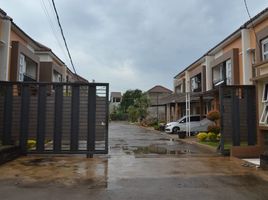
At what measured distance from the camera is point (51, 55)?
27406 millimetres

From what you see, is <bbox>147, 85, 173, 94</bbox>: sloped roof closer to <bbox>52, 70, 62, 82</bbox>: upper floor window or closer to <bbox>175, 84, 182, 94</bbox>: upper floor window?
<bbox>175, 84, 182, 94</bbox>: upper floor window

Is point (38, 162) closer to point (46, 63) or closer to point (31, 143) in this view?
point (31, 143)

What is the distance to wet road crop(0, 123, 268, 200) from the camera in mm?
6297

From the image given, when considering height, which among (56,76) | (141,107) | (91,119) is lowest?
(91,119)

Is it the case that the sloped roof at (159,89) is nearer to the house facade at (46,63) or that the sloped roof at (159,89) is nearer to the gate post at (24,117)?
the house facade at (46,63)

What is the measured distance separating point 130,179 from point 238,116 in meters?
6.45

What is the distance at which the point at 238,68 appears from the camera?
21.3 metres

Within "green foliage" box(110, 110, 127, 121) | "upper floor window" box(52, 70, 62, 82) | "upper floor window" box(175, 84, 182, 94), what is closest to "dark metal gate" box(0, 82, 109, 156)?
"upper floor window" box(52, 70, 62, 82)

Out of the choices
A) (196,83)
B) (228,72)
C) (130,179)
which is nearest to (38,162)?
(130,179)

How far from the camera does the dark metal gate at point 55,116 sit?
12.0 meters

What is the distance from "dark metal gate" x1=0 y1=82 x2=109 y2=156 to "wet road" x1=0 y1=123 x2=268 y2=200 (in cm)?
99

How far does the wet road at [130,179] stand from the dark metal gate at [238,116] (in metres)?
1.59

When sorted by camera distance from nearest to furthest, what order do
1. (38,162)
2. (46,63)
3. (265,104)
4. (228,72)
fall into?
(38,162) < (265,104) < (228,72) < (46,63)

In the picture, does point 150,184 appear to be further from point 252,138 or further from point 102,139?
point 252,138
